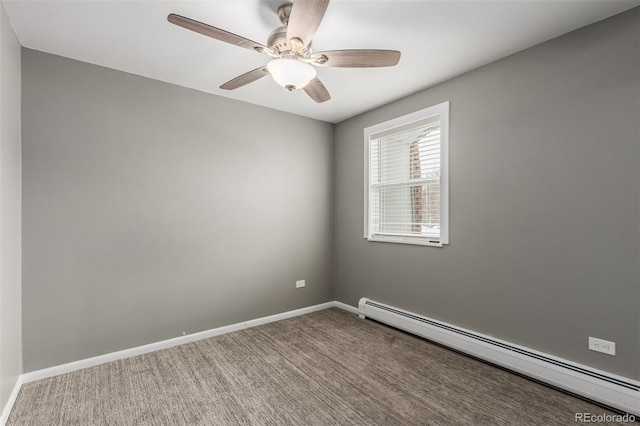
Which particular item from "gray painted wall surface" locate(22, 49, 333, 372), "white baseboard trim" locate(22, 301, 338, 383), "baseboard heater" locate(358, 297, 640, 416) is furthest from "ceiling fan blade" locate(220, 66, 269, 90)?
"baseboard heater" locate(358, 297, 640, 416)

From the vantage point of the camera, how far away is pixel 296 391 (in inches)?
89.7

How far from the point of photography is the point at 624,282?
6.69ft

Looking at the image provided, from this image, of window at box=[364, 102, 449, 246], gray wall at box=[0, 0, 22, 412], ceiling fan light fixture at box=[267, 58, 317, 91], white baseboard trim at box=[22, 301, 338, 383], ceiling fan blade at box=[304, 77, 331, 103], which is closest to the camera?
ceiling fan light fixture at box=[267, 58, 317, 91]

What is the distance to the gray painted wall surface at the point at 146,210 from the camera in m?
2.47

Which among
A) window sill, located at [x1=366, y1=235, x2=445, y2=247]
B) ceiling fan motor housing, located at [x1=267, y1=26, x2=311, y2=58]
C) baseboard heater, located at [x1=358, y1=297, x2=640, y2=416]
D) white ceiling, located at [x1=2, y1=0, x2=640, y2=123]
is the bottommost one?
baseboard heater, located at [x1=358, y1=297, x2=640, y2=416]

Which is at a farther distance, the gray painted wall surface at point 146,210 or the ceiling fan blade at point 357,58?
the gray painted wall surface at point 146,210

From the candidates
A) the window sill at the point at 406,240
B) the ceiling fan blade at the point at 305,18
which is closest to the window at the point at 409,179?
the window sill at the point at 406,240

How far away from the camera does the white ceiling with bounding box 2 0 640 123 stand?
6.37 feet

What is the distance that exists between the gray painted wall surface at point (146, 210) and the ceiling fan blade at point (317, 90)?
52.0 inches

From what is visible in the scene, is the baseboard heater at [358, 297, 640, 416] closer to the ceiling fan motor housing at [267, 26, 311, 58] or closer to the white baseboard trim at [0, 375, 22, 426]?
the ceiling fan motor housing at [267, 26, 311, 58]

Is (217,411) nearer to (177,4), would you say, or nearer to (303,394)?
(303,394)

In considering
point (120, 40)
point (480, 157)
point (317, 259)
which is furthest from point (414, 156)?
point (120, 40)

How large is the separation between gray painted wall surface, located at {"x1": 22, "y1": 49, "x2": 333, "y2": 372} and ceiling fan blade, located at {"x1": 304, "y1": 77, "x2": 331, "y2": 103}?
4.33 ft

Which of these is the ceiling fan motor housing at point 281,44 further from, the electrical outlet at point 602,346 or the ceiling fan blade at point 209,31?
the electrical outlet at point 602,346
